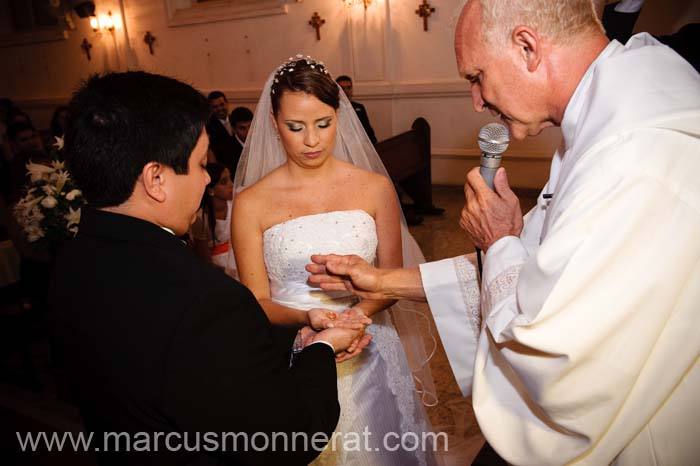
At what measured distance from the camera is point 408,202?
28.2 ft

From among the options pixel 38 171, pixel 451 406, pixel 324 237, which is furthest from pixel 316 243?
pixel 38 171

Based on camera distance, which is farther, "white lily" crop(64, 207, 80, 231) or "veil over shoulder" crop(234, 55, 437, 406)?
"white lily" crop(64, 207, 80, 231)

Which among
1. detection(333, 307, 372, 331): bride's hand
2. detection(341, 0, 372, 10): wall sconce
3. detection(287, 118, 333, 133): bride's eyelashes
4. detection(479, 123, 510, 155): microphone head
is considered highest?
detection(341, 0, 372, 10): wall sconce

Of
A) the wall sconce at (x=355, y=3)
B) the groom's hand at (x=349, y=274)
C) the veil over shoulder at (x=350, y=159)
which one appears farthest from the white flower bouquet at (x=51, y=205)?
the wall sconce at (x=355, y=3)

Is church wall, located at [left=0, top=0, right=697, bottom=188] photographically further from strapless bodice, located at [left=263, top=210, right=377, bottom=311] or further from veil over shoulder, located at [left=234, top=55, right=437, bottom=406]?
strapless bodice, located at [left=263, top=210, right=377, bottom=311]

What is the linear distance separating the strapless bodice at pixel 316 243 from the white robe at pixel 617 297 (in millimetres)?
1239

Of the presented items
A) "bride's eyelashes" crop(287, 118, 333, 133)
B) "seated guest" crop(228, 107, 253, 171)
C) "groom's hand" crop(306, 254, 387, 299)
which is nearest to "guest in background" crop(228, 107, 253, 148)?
"seated guest" crop(228, 107, 253, 171)

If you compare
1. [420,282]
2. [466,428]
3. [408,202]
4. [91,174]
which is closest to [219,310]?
[91,174]

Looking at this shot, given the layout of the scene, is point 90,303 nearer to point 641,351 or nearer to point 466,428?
point 641,351

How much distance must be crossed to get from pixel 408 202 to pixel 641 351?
296 inches

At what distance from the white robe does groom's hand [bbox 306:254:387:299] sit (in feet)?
2.43

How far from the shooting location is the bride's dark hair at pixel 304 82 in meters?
2.45

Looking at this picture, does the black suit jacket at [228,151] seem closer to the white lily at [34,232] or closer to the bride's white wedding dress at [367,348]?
the white lily at [34,232]

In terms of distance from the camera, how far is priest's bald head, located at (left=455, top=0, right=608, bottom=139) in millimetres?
1385
